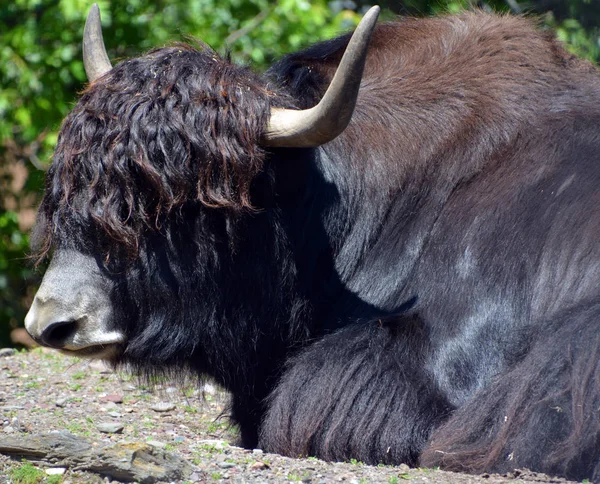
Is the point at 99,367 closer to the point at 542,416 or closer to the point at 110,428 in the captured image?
the point at 110,428

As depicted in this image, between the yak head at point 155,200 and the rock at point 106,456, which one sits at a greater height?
the yak head at point 155,200

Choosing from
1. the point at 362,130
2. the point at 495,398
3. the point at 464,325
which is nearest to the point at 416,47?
the point at 362,130

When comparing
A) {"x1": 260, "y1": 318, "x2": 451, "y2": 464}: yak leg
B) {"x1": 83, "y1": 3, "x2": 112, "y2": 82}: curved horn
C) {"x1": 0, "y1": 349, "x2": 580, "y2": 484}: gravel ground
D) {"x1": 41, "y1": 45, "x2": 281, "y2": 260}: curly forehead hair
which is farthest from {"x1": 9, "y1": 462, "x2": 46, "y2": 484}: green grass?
{"x1": 83, "y1": 3, "x2": 112, "y2": 82}: curved horn

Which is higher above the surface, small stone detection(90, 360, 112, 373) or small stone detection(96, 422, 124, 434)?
small stone detection(96, 422, 124, 434)

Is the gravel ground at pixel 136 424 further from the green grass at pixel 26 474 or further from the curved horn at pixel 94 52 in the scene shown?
the curved horn at pixel 94 52

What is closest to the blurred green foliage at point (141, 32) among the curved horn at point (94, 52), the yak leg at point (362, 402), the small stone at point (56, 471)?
the curved horn at point (94, 52)

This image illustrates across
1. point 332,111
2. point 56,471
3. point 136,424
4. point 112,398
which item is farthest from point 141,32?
point 56,471

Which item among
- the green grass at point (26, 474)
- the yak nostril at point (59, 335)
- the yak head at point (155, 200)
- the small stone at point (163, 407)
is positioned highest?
the yak head at point (155, 200)

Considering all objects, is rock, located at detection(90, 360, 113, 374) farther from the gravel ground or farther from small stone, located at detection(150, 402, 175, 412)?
small stone, located at detection(150, 402, 175, 412)

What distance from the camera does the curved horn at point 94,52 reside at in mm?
4273

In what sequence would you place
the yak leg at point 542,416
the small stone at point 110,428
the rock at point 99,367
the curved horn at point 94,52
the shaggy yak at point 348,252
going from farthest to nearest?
1. the rock at point 99,367
2. the curved horn at point 94,52
3. the small stone at point 110,428
4. the shaggy yak at point 348,252
5. the yak leg at point 542,416

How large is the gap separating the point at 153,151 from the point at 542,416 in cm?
163

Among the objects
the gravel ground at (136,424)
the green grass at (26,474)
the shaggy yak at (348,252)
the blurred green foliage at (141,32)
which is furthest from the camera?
the blurred green foliage at (141,32)

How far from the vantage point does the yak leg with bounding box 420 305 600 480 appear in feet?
10.3
